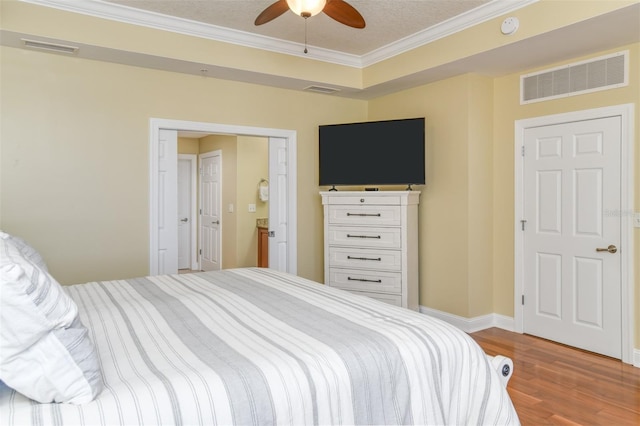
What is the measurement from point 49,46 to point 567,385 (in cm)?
446

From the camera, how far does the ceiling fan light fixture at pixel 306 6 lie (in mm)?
2236

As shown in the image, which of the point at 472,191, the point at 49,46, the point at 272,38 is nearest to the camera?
the point at 49,46

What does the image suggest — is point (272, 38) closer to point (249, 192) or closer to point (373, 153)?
point (373, 153)

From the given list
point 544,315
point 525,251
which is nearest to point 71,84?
point 525,251

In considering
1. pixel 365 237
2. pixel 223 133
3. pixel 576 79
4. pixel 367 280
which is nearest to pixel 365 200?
pixel 365 237

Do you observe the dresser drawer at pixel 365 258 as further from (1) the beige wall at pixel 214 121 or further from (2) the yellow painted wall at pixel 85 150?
(2) the yellow painted wall at pixel 85 150

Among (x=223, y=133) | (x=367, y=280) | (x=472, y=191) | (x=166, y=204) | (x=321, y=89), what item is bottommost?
(x=367, y=280)

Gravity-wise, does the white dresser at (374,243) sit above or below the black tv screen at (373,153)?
below

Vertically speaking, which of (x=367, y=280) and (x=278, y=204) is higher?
(x=278, y=204)

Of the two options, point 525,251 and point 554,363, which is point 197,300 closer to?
point 554,363

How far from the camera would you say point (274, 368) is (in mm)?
1302

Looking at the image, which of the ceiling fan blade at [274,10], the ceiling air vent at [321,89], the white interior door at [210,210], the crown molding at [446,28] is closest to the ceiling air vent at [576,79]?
the crown molding at [446,28]

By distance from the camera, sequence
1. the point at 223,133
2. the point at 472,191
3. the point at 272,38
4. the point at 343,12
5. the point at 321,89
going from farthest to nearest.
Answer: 1. the point at 321,89
2. the point at 223,133
3. the point at 472,191
4. the point at 272,38
5. the point at 343,12

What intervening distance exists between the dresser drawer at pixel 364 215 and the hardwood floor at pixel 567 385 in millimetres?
1430
